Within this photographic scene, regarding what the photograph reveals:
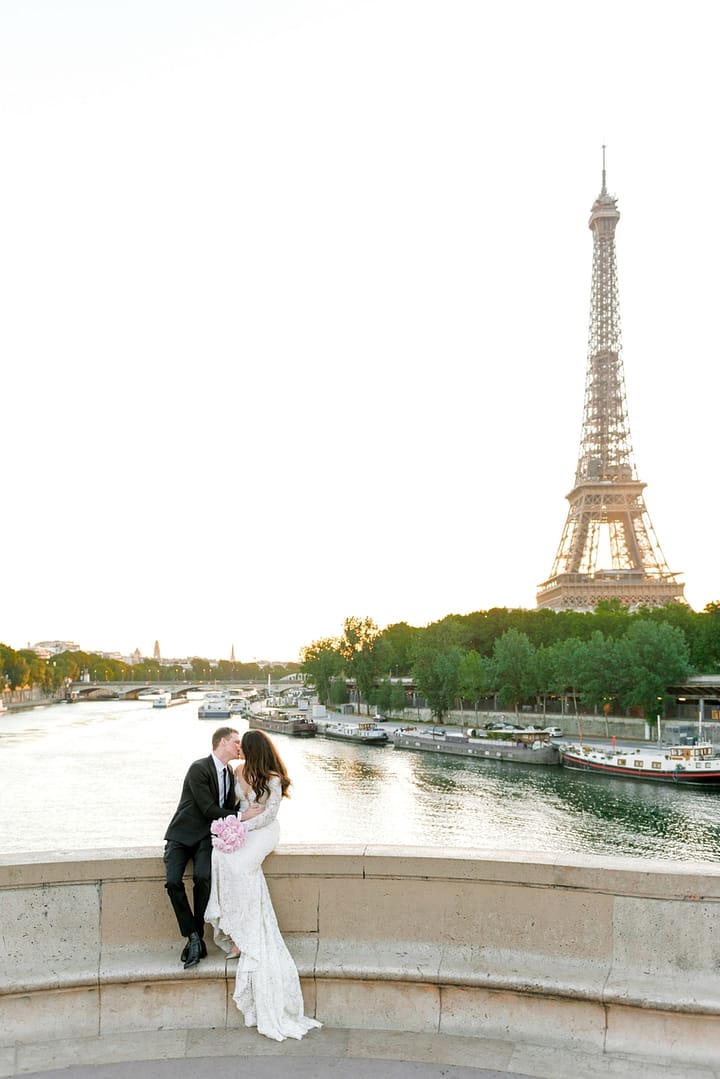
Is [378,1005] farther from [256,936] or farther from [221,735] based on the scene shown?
Result: [221,735]

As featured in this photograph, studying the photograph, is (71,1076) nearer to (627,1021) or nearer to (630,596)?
(627,1021)

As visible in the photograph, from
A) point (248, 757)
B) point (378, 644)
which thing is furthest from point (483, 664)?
point (248, 757)

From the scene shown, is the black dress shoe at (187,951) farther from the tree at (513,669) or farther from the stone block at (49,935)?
the tree at (513,669)

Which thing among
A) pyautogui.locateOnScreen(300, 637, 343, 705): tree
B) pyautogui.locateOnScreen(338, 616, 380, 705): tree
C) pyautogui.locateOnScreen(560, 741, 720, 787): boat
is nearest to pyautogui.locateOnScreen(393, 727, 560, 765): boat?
pyautogui.locateOnScreen(560, 741, 720, 787): boat

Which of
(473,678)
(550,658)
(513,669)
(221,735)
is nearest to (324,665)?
(473,678)

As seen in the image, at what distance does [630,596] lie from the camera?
105438 mm

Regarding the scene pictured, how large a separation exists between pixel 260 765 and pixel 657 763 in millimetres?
52350

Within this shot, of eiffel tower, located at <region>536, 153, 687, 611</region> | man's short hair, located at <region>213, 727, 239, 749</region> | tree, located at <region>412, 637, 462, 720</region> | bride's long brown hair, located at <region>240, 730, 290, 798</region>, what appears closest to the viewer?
bride's long brown hair, located at <region>240, 730, 290, 798</region>

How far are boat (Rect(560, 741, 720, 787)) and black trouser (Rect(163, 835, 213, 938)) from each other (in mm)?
51772

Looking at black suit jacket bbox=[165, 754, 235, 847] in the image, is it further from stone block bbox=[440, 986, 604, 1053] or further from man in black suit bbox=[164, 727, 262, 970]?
stone block bbox=[440, 986, 604, 1053]

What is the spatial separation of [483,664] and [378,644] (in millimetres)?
20837

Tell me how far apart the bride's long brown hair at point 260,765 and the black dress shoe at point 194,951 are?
35.8 inches

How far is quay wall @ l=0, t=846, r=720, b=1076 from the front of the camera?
5285 millimetres

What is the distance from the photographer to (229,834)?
576 cm
